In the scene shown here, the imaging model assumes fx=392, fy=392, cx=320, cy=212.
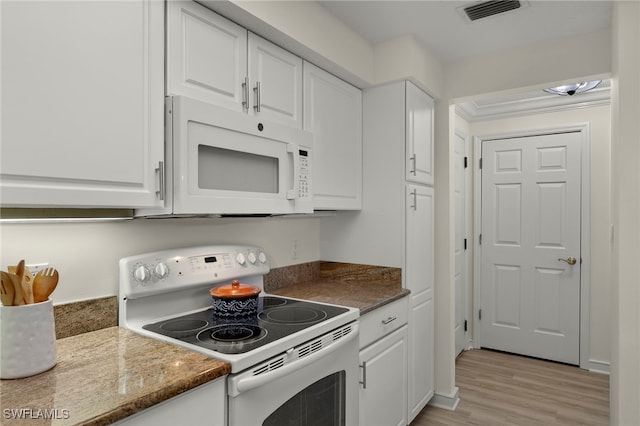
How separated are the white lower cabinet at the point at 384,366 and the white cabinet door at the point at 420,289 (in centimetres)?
13

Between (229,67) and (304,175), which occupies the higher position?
(229,67)

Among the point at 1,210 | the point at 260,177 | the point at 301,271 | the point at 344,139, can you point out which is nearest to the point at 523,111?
the point at 344,139

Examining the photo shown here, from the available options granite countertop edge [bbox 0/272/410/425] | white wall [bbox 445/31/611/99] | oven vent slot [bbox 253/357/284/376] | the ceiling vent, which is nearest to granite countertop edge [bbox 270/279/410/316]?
oven vent slot [bbox 253/357/284/376]

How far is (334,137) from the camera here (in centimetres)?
221

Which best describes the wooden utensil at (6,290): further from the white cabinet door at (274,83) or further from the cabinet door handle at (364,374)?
the cabinet door handle at (364,374)

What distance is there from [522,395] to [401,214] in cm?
173

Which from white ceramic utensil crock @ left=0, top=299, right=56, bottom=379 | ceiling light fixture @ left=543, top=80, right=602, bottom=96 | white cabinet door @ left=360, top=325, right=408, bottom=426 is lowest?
white cabinet door @ left=360, top=325, right=408, bottom=426

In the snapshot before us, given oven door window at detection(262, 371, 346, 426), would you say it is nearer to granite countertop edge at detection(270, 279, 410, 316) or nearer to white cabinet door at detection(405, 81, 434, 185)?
granite countertop edge at detection(270, 279, 410, 316)

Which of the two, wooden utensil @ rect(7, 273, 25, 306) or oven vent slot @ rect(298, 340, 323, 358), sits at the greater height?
wooden utensil @ rect(7, 273, 25, 306)

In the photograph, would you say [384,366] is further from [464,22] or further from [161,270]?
[464,22]

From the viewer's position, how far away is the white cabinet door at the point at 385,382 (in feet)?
6.15

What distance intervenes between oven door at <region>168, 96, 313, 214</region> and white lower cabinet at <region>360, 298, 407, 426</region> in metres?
0.70

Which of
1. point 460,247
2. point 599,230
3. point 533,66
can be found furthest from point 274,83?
point 599,230

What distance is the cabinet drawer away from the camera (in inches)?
73.2
